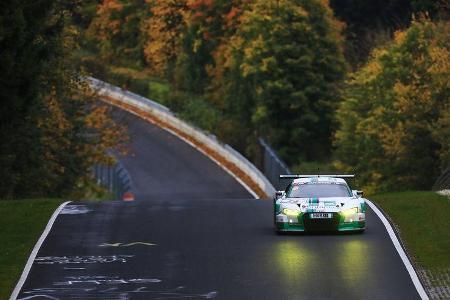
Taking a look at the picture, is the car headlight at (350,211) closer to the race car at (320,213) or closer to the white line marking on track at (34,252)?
the race car at (320,213)

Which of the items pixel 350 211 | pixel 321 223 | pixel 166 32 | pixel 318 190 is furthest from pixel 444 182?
pixel 166 32

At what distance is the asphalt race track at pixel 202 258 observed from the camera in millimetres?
24172

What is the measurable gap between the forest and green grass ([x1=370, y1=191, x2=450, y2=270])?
406 inches

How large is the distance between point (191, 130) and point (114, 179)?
1239 centimetres

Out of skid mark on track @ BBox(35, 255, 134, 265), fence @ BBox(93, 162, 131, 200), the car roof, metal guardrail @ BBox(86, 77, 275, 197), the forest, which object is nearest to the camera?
skid mark on track @ BBox(35, 255, 134, 265)

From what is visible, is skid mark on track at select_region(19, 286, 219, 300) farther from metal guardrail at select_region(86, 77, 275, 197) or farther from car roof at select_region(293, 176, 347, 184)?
metal guardrail at select_region(86, 77, 275, 197)

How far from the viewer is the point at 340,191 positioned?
31.9 metres

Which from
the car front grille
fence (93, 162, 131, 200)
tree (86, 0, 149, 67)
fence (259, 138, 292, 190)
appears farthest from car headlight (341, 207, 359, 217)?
tree (86, 0, 149, 67)

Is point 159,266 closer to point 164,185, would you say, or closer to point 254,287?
point 254,287

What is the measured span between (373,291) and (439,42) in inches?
1591

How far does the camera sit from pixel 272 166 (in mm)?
73438

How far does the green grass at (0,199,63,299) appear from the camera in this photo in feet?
86.5

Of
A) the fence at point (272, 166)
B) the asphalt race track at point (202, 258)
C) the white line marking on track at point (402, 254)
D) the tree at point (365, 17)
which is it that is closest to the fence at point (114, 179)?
the fence at point (272, 166)

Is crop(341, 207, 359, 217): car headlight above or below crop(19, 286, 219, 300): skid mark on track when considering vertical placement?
above
